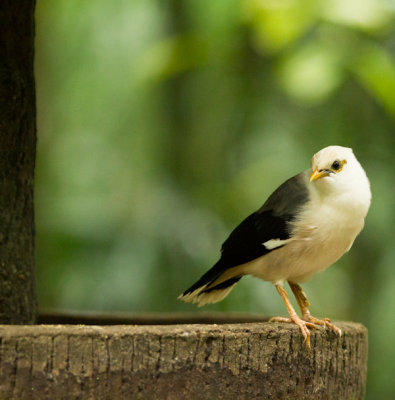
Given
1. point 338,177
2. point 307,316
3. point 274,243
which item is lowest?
point 307,316

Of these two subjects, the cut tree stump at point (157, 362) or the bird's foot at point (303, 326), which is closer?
the cut tree stump at point (157, 362)

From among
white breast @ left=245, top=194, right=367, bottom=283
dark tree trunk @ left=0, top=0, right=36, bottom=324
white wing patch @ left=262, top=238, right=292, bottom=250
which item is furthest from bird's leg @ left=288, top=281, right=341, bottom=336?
dark tree trunk @ left=0, top=0, right=36, bottom=324

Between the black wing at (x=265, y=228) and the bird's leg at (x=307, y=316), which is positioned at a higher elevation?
the black wing at (x=265, y=228)

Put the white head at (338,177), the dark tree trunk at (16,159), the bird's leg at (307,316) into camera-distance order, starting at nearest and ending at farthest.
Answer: the bird's leg at (307,316) → the dark tree trunk at (16,159) → the white head at (338,177)

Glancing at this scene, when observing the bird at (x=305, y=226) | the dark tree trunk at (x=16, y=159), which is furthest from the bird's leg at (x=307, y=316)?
the dark tree trunk at (x=16, y=159)

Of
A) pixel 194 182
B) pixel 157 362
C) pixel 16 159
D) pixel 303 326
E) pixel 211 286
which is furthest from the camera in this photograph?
pixel 194 182

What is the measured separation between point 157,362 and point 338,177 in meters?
1.14

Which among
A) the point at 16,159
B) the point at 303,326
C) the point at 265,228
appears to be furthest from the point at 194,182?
the point at 303,326

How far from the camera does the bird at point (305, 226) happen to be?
2.54 meters

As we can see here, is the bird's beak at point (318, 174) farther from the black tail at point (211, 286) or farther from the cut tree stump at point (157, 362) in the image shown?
the cut tree stump at point (157, 362)

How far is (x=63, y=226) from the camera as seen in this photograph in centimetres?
511

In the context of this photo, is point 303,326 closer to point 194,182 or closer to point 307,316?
point 307,316

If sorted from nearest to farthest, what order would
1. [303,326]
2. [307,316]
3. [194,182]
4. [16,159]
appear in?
1. [303,326]
2. [16,159]
3. [307,316]
4. [194,182]

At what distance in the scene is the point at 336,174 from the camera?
8.46ft
